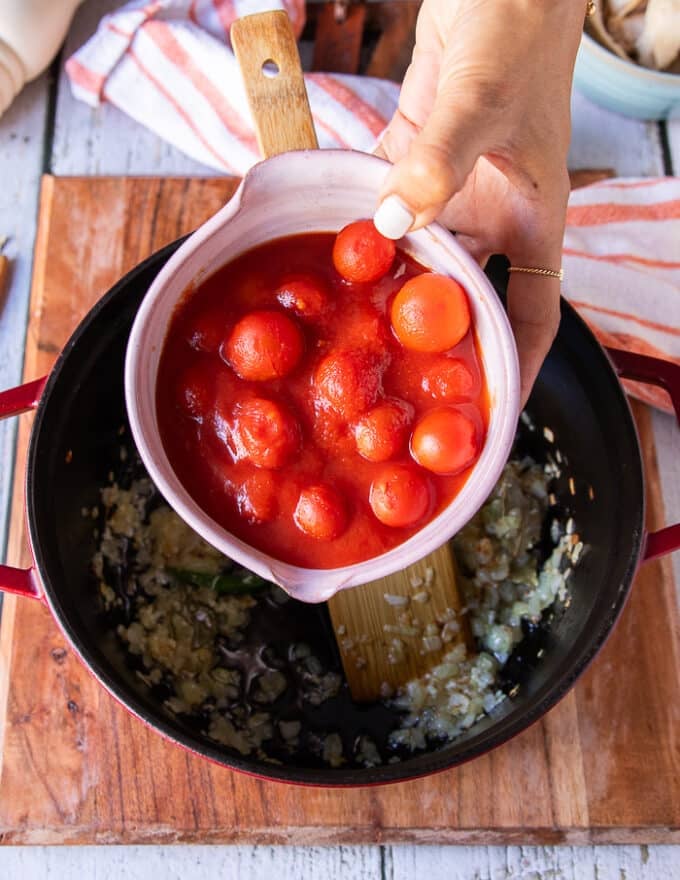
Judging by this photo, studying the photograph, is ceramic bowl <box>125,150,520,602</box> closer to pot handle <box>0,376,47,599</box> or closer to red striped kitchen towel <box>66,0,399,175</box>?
pot handle <box>0,376,47,599</box>

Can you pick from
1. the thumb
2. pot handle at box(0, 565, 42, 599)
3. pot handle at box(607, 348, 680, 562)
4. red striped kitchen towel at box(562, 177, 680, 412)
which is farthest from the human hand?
pot handle at box(0, 565, 42, 599)

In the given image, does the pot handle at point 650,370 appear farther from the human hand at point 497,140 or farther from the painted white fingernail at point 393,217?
the painted white fingernail at point 393,217

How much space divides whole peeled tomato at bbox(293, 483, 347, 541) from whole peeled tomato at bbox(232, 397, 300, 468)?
0.15 ft

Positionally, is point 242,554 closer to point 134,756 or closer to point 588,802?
point 134,756

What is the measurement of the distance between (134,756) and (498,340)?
2.49 feet

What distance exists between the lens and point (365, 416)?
942mm

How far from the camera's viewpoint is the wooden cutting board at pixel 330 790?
125cm

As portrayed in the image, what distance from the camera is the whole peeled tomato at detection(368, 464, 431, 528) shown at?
36.8 inches

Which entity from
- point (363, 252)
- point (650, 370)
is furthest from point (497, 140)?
point (650, 370)

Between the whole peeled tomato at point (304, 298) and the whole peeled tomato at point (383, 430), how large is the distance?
0.13 meters

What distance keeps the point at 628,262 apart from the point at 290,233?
2.34 ft

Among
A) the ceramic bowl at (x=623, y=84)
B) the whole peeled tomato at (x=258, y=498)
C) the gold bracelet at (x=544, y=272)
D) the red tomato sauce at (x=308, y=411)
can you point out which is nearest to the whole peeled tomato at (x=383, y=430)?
the red tomato sauce at (x=308, y=411)

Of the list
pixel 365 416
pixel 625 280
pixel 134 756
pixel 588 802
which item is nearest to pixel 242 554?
pixel 365 416

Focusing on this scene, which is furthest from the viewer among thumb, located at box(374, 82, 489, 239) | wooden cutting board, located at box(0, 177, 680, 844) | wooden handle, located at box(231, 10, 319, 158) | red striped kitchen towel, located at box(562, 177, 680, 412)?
red striped kitchen towel, located at box(562, 177, 680, 412)
